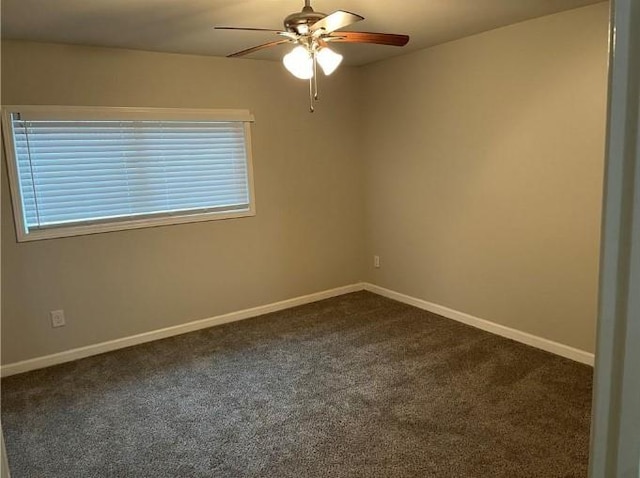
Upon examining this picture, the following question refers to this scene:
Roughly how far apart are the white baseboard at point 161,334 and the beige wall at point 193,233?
0.05 metres

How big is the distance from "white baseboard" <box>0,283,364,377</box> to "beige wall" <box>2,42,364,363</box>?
54mm

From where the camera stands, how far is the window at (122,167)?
11.1 feet

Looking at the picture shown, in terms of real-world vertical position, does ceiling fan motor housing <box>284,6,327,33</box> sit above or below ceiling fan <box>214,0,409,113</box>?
above

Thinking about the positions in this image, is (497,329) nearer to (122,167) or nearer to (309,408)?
(309,408)

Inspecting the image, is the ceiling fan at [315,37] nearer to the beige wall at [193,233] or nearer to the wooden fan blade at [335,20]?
the wooden fan blade at [335,20]

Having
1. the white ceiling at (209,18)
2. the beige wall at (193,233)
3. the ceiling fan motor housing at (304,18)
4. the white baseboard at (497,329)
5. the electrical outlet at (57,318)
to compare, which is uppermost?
the white ceiling at (209,18)

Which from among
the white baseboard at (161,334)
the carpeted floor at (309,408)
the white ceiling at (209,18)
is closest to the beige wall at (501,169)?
the white ceiling at (209,18)

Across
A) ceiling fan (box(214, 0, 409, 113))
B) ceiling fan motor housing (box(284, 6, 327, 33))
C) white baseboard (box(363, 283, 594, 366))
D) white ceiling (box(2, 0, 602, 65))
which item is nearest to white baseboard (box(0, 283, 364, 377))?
white baseboard (box(363, 283, 594, 366))

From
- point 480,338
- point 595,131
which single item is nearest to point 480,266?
point 480,338

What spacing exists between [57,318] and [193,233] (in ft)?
3.91

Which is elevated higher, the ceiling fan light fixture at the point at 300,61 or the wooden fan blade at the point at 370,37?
the wooden fan blade at the point at 370,37

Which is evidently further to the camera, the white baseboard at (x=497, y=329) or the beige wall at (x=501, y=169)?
the white baseboard at (x=497, y=329)

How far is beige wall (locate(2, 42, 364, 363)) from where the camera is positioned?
342cm

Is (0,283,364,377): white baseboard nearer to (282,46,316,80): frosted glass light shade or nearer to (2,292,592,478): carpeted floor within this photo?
(2,292,592,478): carpeted floor
